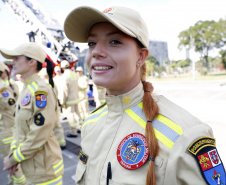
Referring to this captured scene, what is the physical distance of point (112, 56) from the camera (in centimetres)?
100

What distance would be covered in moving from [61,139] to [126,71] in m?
3.76

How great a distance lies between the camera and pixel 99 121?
4.30 feet

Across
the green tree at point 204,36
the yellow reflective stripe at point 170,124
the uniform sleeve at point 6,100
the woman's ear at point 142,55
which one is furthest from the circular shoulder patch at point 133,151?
the green tree at point 204,36

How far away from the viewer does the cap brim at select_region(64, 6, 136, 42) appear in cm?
94

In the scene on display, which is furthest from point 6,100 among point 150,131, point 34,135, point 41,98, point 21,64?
point 150,131

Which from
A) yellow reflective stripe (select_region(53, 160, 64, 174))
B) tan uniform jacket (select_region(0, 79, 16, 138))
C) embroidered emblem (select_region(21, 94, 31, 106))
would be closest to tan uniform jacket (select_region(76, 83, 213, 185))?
embroidered emblem (select_region(21, 94, 31, 106))

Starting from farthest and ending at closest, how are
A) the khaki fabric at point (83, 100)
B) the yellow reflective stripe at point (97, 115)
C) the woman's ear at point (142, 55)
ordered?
the khaki fabric at point (83, 100), the yellow reflective stripe at point (97, 115), the woman's ear at point (142, 55)

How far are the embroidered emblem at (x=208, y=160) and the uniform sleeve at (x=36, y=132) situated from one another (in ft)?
5.45

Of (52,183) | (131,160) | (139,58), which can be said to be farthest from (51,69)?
(131,160)

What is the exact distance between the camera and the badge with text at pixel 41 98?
2.08 metres

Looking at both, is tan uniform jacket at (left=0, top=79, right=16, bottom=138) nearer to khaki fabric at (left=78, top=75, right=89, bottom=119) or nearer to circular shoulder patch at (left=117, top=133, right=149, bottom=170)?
circular shoulder patch at (left=117, top=133, right=149, bottom=170)

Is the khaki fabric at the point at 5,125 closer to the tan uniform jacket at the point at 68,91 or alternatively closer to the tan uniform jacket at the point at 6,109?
the tan uniform jacket at the point at 6,109

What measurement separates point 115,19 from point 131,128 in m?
0.59

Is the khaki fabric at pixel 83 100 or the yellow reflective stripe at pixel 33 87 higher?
the yellow reflective stripe at pixel 33 87
